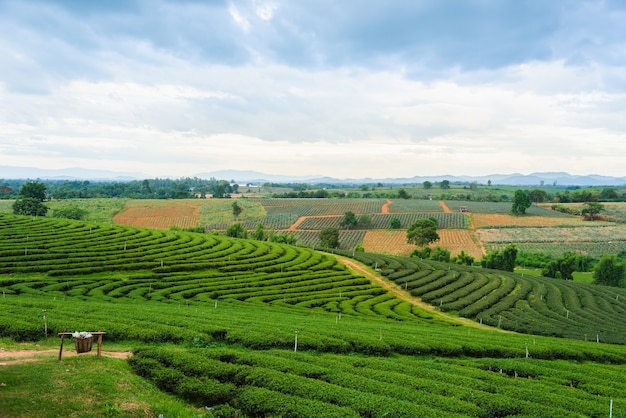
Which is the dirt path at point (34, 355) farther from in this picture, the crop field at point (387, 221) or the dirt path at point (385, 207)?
the dirt path at point (385, 207)

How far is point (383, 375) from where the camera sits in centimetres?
1566

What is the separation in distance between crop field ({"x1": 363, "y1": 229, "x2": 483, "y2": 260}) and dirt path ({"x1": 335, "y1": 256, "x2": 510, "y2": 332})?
3948cm

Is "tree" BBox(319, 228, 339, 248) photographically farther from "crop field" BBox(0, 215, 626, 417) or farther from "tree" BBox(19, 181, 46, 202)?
"tree" BBox(19, 181, 46, 202)

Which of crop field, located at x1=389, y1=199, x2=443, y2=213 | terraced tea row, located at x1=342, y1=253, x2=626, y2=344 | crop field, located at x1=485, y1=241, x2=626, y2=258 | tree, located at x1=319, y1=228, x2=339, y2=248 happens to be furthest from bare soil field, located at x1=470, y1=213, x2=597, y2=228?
terraced tea row, located at x1=342, y1=253, x2=626, y2=344

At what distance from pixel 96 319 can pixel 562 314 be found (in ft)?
149

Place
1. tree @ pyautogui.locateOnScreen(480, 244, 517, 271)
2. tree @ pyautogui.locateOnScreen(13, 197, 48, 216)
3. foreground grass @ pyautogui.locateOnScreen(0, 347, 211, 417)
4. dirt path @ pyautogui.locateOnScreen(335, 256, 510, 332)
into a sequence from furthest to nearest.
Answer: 1. tree @ pyautogui.locateOnScreen(13, 197, 48, 216)
2. tree @ pyautogui.locateOnScreen(480, 244, 517, 271)
3. dirt path @ pyautogui.locateOnScreen(335, 256, 510, 332)
4. foreground grass @ pyautogui.locateOnScreen(0, 347, 211, 417)

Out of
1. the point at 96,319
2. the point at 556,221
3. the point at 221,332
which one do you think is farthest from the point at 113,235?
the point at 556,221

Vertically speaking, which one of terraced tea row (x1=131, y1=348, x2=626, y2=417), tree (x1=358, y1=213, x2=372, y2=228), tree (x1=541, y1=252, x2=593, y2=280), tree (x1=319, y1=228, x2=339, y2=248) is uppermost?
terraced tea row (x1=131, y1=348, x2=626, y2=417)

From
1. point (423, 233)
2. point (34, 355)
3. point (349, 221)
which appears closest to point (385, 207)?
point (349, 221)

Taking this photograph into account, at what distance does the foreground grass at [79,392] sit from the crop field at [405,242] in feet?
299

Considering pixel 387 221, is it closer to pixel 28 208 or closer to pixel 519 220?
pixel 519 220

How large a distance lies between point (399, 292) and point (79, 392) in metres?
44.3

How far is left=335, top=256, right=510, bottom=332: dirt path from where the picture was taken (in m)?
42.7

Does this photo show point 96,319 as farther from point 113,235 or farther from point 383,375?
point 113,235
